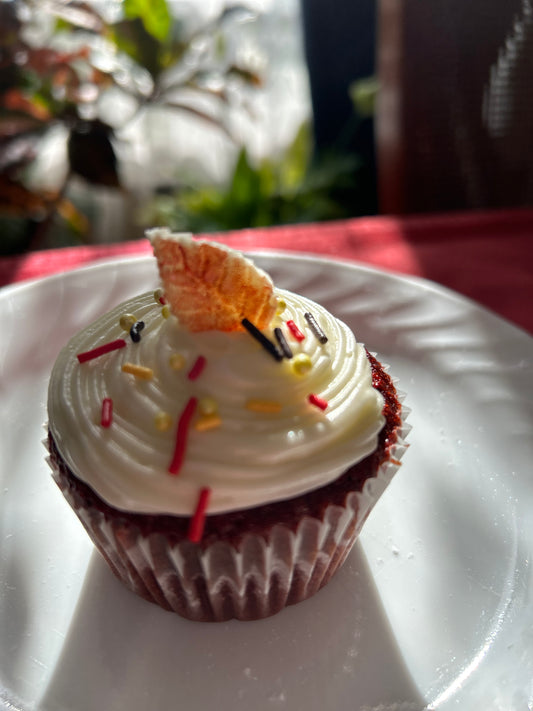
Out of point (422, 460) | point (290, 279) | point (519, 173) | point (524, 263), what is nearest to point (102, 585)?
point (422, 460)

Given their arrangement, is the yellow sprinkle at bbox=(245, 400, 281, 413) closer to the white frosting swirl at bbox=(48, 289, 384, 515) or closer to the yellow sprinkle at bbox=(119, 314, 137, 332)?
the white frosting swirl at bbox=(48, 289, 384, 515)

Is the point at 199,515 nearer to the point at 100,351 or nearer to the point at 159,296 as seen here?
the point at 100,351

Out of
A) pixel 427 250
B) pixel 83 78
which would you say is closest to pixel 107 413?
pixel 427 250

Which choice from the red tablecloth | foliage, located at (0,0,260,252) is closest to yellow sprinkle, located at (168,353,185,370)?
the red tablecloth

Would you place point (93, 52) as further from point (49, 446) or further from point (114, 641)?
point (114, 641)

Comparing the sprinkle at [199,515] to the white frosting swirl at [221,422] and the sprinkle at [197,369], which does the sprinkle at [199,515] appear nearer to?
the white frosting swirl at [221,422]

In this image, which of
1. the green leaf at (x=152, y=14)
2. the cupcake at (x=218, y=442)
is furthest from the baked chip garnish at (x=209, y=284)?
the green leaf at (x=152, y=14)
